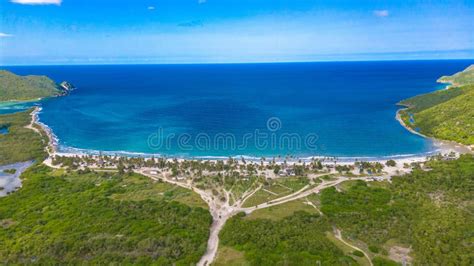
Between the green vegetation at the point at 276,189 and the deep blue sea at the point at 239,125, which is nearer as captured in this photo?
the green vegetation at the point at 276,189

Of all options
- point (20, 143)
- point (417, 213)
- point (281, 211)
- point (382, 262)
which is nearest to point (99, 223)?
point (281, 211)

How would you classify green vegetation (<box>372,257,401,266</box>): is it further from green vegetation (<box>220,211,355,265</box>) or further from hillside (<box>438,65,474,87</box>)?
hillside (<box>438,65,474,87</box>)

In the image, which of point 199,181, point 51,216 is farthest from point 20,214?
point 199,181

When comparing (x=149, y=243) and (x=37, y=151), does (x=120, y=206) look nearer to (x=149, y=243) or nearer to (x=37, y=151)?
(x=149, y=243)

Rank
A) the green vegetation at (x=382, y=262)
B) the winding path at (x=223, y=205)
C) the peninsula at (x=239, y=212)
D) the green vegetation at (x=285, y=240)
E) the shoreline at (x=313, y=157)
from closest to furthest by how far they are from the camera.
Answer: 1. the green vegetation at (x=382, y=262)
2. the green vegetation at (x=285, y=240)
3. the peninsula at (x=239, y=212)
4. the winding path at (x=223, y=205)
5. the shoreline at (x=313, y=157)

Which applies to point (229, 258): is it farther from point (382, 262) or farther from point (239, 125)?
point (239, 125)

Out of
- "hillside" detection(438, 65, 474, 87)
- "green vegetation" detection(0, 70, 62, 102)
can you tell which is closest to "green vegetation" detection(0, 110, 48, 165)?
"green vegetation" detection(0, 70, 62, 102)

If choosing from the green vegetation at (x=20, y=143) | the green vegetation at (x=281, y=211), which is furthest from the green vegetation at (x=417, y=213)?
the green vegetation at (x=20, y=143)

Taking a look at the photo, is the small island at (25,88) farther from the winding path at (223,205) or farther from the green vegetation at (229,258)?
the green vegetation at (229,258)
